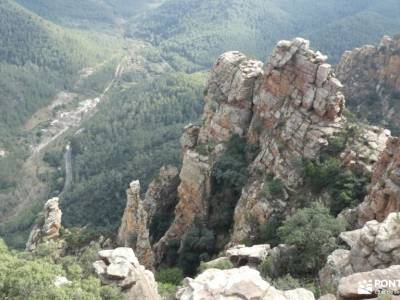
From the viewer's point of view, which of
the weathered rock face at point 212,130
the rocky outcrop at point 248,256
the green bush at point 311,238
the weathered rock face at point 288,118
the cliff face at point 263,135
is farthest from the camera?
the weathered rock face at point 212,130

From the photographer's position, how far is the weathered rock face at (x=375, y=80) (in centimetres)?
12494

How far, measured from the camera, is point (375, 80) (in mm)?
135500

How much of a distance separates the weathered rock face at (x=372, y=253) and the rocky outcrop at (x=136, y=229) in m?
35.0

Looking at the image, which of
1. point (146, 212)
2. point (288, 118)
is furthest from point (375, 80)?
point (146, 212)

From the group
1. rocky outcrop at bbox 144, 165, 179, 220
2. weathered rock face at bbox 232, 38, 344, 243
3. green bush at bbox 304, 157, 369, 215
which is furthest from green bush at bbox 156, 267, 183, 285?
rocky outcrop at bbox 144, 165, 179, 220

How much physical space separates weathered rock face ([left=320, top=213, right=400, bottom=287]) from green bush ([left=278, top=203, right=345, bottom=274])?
19.9ft

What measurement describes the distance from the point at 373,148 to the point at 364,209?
1422 cm

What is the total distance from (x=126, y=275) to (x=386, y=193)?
25.1m

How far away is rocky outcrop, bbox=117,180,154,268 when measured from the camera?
234 ft

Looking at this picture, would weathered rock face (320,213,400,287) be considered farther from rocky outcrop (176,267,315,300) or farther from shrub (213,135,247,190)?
shrub (213,135,247,190)

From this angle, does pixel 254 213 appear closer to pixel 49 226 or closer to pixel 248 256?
pixel 248 256

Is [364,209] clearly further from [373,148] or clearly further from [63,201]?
[63,201]
